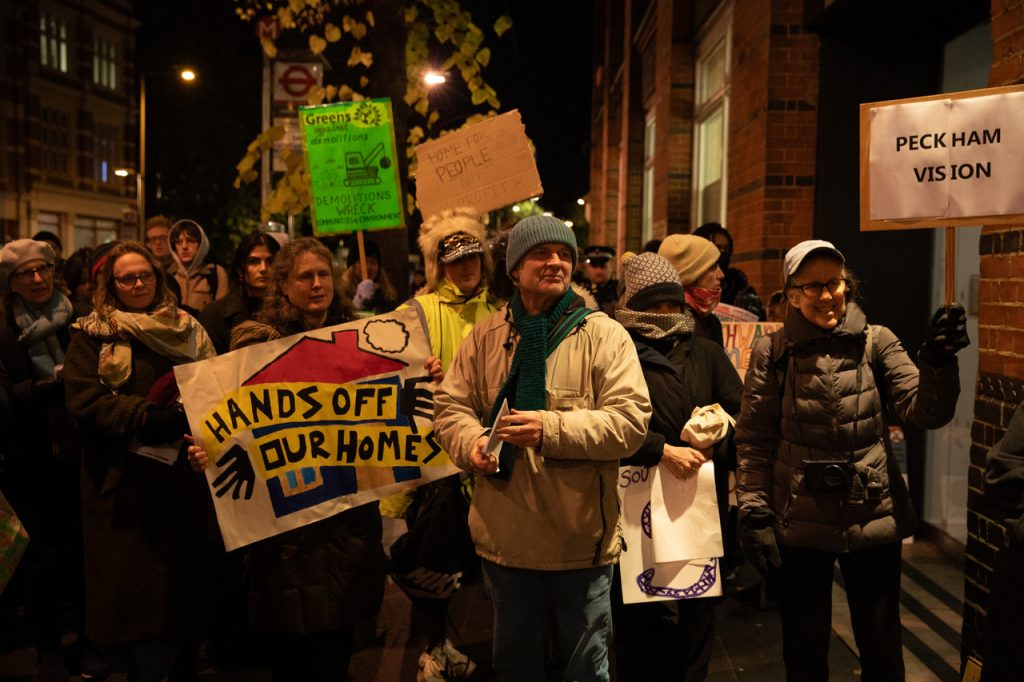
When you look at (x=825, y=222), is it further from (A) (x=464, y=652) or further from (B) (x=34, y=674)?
(B) (x=34, y=674)

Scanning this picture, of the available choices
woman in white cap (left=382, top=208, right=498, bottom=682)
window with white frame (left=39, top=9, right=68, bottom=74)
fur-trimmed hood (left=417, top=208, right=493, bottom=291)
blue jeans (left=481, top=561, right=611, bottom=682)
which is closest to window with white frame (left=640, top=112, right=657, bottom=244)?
fur-trimmed hood (left=417, top=208, right=493, bottom=291)

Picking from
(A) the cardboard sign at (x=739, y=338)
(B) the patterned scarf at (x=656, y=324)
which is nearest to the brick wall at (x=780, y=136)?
(A) the cardboard sign at (x=739, y=338)

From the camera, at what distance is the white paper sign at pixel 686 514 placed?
3777 mm

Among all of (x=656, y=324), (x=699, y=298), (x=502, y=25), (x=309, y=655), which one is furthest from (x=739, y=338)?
(x=502, y=25)

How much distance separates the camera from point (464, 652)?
4852 mm

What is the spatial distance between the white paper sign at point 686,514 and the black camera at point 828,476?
0.45 m

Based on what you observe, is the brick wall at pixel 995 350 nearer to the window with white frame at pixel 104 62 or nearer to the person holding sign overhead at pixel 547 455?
the person holding sign overhead at pixel 547 455

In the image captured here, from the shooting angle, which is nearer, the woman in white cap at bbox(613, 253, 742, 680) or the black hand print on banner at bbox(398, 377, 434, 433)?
the woman in white cap at bbox(613, 253, 742, 680)

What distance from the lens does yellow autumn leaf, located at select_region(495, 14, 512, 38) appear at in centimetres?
899

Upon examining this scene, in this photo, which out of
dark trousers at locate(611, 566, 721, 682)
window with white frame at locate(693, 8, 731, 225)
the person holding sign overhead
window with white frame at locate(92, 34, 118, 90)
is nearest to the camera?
the person holding sign overhead

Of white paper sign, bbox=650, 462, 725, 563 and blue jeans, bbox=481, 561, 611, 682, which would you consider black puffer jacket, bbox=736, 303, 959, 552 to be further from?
blue jeans, bbox=481, 561, 611, 682

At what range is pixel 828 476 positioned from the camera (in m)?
3.45

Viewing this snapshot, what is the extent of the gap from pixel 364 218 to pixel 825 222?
3.65 m

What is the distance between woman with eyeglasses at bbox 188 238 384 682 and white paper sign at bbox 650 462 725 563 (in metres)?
1.18
